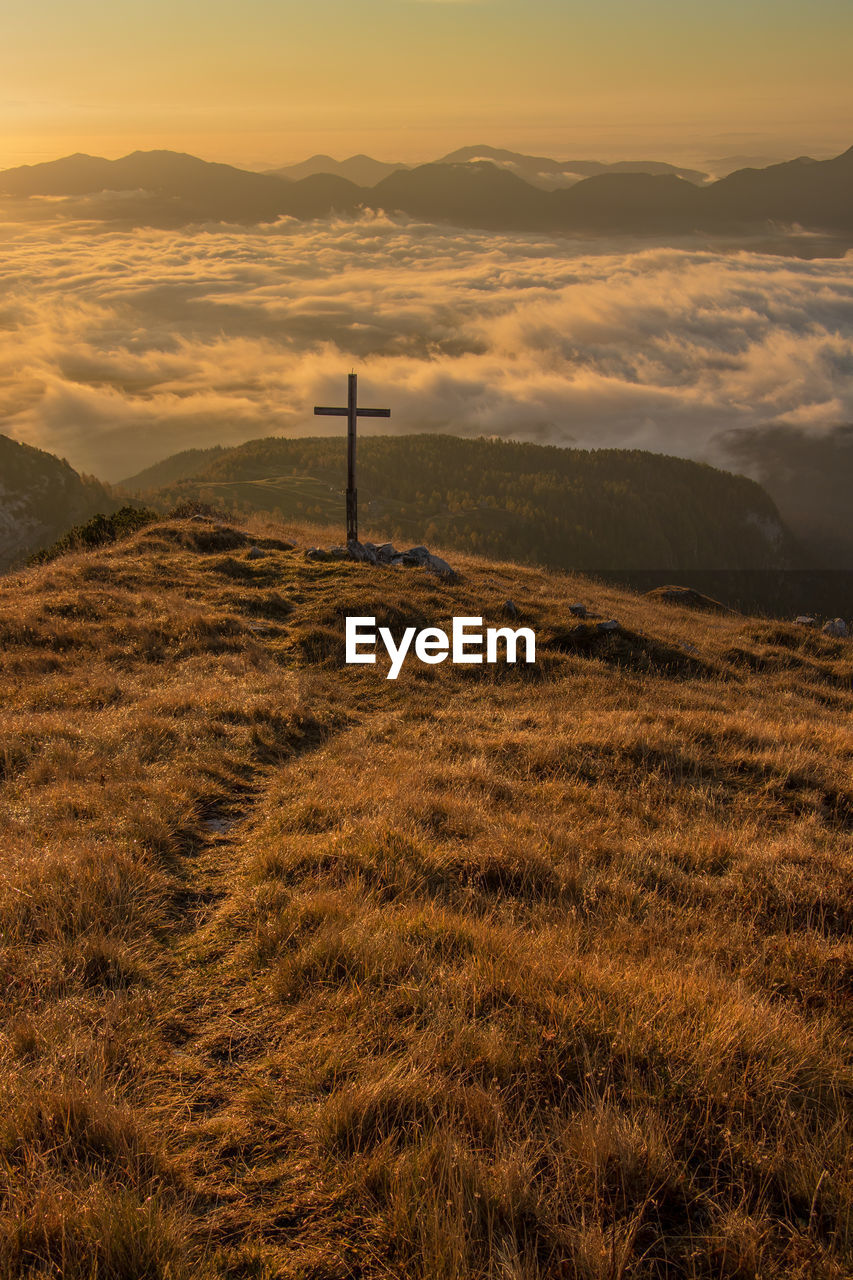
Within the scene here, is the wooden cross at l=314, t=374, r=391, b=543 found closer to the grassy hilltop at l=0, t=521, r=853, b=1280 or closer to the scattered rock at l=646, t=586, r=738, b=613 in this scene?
the scattered rock at l=646, t=586, r=738, b=613

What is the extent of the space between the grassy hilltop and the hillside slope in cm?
15160

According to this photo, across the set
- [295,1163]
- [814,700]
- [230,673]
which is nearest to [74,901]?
[295,1163]

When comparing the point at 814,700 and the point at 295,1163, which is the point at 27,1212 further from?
the point at 814,700

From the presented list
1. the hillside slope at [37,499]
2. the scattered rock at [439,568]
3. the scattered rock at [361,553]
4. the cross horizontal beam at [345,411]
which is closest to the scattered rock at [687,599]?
the scattered rock at [439,568]

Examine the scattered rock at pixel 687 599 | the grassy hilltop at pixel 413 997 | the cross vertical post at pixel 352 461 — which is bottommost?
the grassy hilltop at pixel 413 997

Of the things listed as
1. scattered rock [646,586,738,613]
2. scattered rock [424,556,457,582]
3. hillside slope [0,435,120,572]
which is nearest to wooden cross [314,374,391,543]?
scattered rock [424,556,457,582]

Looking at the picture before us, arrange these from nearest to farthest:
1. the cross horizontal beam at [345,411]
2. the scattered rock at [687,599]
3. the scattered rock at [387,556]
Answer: the scattered rock at [387,556]
the cross horizontal beam at [345,411]
the scattered rock at [687,599]

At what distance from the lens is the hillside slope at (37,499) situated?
146625 mm

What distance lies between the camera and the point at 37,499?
498 ft

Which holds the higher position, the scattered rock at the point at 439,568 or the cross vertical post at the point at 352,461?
the cross vertical post at the point at 352,461

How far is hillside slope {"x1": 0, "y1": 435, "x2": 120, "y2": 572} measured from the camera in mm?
146625

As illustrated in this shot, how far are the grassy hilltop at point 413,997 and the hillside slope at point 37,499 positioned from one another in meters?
152

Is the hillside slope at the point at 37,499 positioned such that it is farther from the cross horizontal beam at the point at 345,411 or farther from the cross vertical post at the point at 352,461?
the cross vertical post at the point at 352,461

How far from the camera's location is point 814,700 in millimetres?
16500
